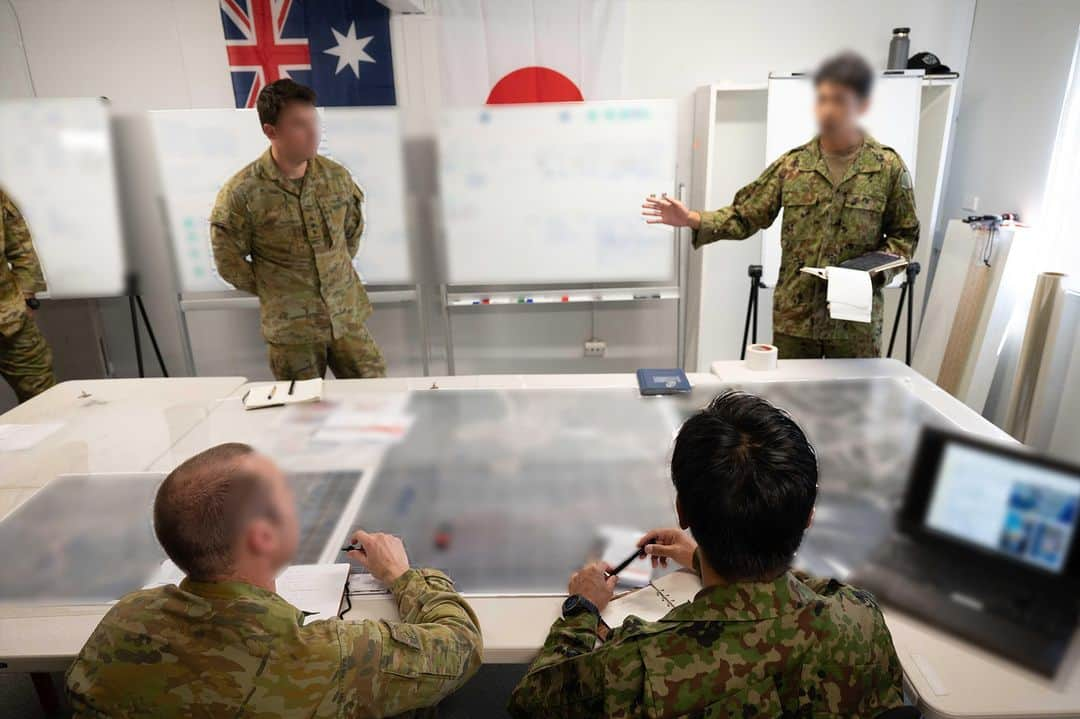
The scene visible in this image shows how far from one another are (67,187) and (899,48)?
12.4 feet

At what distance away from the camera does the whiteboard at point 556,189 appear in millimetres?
3051

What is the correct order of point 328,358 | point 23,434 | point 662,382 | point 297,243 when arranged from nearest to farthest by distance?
point 23,434, point 662,382, point 297,243, point 328,358

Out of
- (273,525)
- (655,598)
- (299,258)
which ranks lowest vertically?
(655,598)

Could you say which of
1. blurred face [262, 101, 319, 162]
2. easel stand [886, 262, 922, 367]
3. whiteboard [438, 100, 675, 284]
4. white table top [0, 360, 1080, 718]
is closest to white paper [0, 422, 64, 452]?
white table top [0, 360, 1080, 718]

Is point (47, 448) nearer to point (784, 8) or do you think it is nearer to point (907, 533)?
point (907, 533)

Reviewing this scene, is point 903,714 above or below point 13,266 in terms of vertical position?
below

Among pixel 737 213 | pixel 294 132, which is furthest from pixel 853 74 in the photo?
pixel 294 132

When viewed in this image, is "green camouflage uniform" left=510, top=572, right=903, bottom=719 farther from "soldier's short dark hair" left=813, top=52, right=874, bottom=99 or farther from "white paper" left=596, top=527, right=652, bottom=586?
"soldier's short dark hair" left=813, top=52, right=874, bottom=99

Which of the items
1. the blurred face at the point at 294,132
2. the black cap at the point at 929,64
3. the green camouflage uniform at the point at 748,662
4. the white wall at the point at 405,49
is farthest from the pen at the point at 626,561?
the black cap at the point at 929,64

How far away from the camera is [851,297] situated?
1937 mm

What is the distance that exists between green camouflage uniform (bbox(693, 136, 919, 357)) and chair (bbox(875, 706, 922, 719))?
5.29ft

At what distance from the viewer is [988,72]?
9.64ft

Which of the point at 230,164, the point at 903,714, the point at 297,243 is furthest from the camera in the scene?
the point at 230,164

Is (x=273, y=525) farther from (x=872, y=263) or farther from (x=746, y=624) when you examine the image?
(x=872, y=263)
